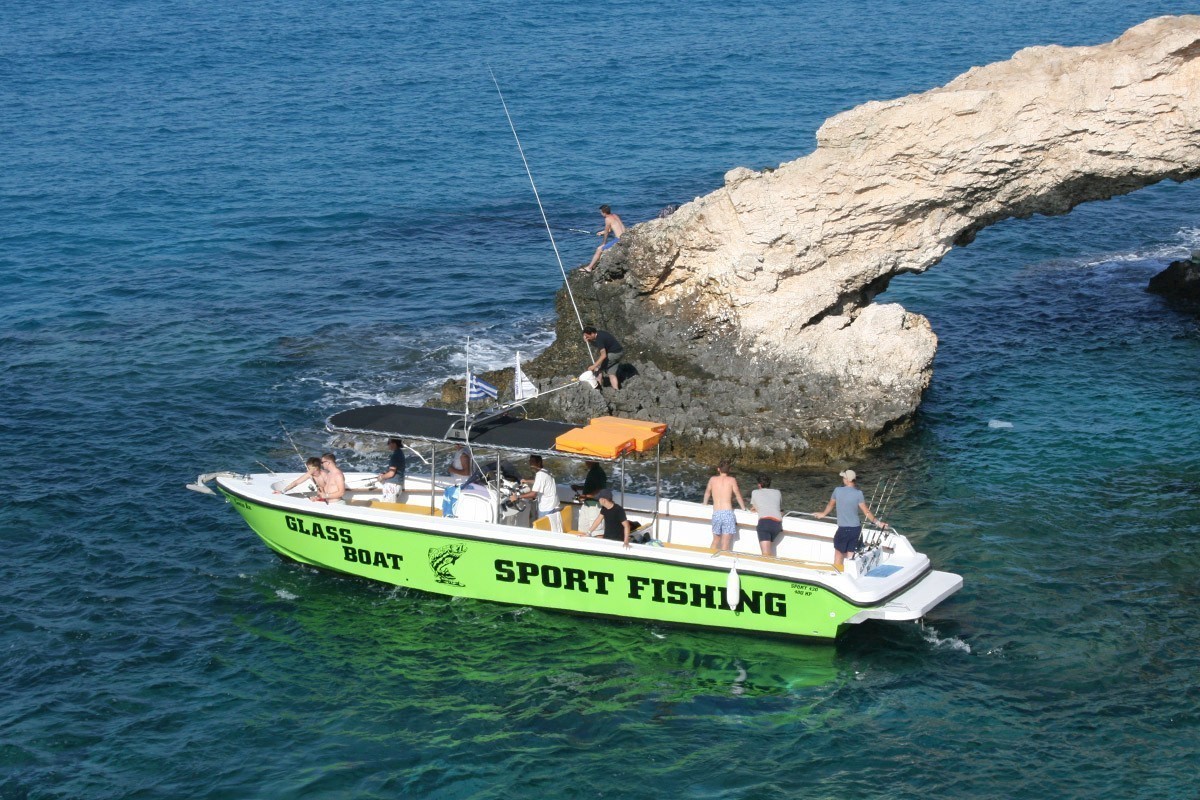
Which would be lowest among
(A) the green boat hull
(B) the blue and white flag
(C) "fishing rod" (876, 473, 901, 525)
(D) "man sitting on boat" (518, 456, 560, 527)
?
(C) "fishing rod" (876, 473, 901, 525)

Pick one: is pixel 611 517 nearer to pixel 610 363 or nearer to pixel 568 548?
pixel 568 548

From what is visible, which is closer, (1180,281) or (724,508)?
(724,508)

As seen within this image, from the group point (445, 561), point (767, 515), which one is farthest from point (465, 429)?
point (767, 515)

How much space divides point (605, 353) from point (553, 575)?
759 centimetres

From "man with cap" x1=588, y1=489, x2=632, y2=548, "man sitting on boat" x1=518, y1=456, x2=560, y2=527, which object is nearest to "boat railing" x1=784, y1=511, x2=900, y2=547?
"man with cap" x1=588, y1=489, x2=632, y2=548

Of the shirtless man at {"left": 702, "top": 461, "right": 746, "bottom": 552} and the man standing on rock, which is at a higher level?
the man standing on rock

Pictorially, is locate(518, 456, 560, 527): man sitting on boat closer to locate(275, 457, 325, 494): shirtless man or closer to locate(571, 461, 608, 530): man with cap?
locate(571, 461, 608, 530): man with cap

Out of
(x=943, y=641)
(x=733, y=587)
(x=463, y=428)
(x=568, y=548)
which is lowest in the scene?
(x=943, y=641)

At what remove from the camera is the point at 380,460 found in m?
24.8

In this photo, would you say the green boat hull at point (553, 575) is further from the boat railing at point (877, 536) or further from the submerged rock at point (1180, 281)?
the submerged rock at point (1180, 281)

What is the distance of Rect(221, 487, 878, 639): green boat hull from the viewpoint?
17984 millimetres

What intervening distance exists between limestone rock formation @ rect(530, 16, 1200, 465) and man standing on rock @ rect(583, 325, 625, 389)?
1.65 feet

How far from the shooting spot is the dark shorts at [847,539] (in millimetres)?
18469

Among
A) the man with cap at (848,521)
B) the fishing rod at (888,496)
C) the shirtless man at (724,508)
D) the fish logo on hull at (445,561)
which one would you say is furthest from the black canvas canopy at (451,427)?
the fishing rod at (888,496)
